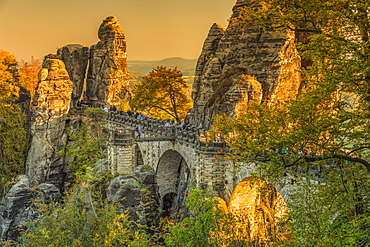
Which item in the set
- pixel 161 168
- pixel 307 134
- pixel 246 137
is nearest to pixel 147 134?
pixel 161 168

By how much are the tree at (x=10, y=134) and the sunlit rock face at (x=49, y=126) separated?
→ 2558 millimetres

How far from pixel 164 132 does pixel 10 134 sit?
26.7m

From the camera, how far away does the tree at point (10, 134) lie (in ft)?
161

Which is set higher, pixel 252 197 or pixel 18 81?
pixel 18 81

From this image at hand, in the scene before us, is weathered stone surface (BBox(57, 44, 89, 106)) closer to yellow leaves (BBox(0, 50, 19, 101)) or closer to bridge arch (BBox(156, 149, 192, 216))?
yellow leaves (BBox(0, 50, 19, 101))

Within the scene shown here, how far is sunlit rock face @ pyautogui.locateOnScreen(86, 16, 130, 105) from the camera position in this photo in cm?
5419

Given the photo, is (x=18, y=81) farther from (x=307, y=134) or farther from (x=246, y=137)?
(x=307, y=134)

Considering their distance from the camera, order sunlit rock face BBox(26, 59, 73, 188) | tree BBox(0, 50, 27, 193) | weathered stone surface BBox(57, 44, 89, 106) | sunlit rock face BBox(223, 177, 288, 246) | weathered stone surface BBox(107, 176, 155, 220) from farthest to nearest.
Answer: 1. weathered stone surface BBox(57, 44, 89, 106)
2. tree BBox(0, 50, 27, 193)
3. sunlit rock face BBox(26, 59, 73, 188)
4. weathered stone surface BBox(107, 176, 155, 220)
5. sunlit rock face BBox(223, 177, 288, 246)

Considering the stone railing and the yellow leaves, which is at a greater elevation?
the yellow leaves

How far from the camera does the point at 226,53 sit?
35.0m

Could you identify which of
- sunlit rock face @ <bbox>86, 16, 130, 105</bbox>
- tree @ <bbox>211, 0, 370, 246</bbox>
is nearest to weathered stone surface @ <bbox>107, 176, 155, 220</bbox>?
tree @ <bbox>211, 0, 370, 246</bbox>

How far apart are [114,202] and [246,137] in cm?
1518

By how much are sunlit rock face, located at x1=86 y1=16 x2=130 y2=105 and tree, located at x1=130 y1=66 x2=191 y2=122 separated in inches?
261

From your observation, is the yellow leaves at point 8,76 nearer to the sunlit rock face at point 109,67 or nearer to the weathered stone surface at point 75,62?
the weathered stone surface at point 75,62
